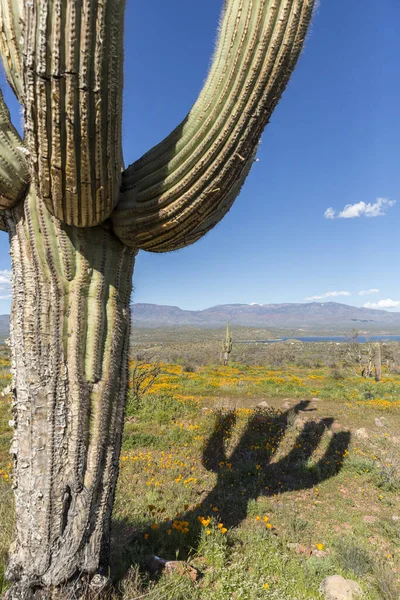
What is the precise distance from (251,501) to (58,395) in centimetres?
371

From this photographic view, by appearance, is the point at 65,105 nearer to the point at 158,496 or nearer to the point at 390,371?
the point at 158,496

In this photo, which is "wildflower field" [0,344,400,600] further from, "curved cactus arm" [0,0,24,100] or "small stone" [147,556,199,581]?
"curved cactus arm" [0,0,24,100]

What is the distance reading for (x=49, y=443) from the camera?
2.26 metres

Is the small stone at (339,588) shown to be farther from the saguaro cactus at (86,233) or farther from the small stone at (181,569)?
the saguaro cactus at (86,233)

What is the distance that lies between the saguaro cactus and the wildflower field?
48 centimetres

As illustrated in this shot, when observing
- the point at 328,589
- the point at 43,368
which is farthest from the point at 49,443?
the point at 328,589

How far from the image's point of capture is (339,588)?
3.07 metres

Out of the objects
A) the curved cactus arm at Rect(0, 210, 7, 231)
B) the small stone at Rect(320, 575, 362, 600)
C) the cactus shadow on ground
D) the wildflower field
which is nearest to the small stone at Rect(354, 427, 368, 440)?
the wildflower field

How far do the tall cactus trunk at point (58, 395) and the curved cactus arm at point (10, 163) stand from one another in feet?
0.33

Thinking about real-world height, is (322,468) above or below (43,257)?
below

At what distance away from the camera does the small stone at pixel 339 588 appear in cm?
298

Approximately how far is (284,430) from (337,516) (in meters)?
3.16

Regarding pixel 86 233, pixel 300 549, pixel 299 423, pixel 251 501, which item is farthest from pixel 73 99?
pixel 299 423

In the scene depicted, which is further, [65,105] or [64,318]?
[64,318]
